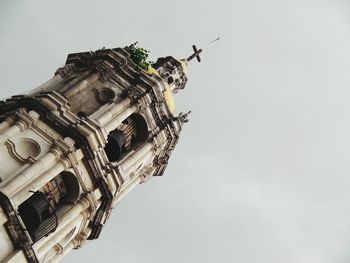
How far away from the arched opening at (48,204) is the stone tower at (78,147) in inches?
1.9

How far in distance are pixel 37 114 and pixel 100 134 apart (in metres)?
3.22

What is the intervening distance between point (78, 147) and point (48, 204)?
138 inches

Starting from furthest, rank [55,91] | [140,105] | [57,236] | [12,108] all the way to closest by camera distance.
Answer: [140,105] < [55,91] < [12,108] < [57,236]

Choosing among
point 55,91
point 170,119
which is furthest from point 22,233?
point 170,119

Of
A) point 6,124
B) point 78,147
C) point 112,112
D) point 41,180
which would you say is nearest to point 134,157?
point 112,112

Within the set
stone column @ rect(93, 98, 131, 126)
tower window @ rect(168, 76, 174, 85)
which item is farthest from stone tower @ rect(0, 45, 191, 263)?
tower window @ rect(168, 76, 174, 85)

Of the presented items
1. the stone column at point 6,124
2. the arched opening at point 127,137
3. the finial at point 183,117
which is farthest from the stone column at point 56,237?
the finial at point 183,117

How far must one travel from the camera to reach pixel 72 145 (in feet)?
89.8

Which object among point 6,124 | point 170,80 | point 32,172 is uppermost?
point 6,124

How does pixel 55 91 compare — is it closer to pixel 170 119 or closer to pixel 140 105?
pixel 140 105

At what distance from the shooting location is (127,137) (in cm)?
3284

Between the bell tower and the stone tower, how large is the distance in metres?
0.05

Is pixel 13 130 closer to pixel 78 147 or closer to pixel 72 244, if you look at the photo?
pixel 78 147

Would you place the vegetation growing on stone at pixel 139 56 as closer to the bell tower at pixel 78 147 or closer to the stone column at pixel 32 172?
the bell tower at pixel 78 147
